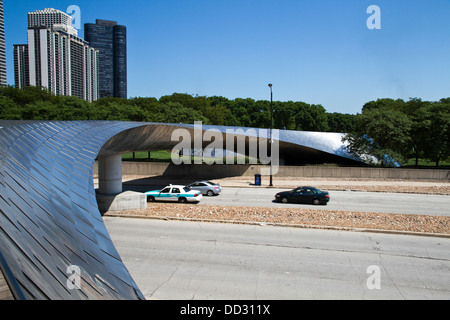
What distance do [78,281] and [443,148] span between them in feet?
116

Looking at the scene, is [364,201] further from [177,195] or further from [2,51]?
[2,51]

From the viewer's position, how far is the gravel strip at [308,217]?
42.5 feet

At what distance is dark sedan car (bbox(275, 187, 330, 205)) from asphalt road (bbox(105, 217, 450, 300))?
5454 millimetres

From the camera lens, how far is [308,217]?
47.3 ft

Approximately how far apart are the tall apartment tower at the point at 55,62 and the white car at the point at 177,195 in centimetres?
13443

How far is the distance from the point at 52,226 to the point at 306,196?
15.8m

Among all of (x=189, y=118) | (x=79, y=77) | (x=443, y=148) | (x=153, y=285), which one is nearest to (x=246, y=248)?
(x=153, y=285)

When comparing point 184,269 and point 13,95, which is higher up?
point 13,95

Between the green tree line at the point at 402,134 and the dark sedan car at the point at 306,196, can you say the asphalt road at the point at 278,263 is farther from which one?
the green tree line at the point at 402,134

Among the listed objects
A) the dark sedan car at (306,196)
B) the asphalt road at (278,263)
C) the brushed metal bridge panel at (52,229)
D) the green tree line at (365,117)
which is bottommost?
the asphalt road at (278,263)

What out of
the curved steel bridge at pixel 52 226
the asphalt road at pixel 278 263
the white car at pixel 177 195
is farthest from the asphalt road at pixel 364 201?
the curved steel bridge at pixel 52 226

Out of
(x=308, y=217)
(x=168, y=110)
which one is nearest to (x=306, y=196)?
(x=308, y=217)
